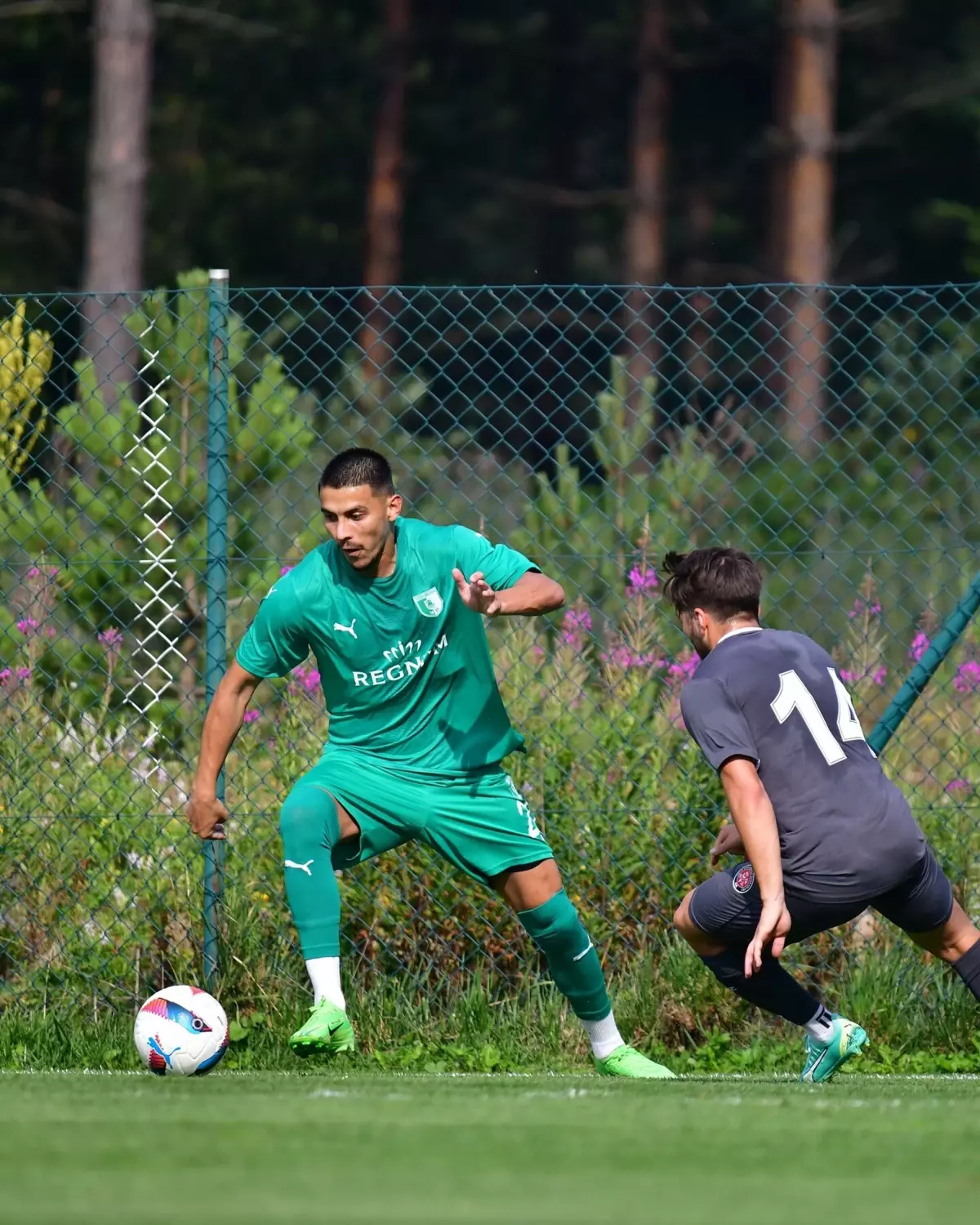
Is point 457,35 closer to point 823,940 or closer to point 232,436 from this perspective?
point 232,436

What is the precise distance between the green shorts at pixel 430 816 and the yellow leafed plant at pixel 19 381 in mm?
2006

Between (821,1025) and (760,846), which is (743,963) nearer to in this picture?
(821,1025)

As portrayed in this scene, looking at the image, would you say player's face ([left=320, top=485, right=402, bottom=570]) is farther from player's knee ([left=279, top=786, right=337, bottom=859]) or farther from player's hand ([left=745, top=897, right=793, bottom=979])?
player's hand ([left=745, top=897, right=793, bottom=979])

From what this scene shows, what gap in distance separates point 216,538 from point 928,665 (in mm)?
2395

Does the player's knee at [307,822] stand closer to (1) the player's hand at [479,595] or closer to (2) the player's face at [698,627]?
(1) the player's hand at [479,595]

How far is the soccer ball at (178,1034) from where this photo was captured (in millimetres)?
5227

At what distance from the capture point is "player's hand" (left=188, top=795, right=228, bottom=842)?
18.2 feet

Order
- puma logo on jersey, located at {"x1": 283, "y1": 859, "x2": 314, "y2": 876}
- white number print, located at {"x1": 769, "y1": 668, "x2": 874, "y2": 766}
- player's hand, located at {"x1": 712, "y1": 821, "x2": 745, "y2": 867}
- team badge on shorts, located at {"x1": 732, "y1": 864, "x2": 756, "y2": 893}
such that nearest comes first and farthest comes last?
white number print, located at {"x1": 769, "y1": 668, "x2": 874, "y2": 766}
team badge on shorts, located at {"x1": 732, "y1": 864, "x2": 756, "y2": 893}
player's hand, located at {"x1": 712, "y1": 821, "x2": 745, "y2": 867}
puma logo on jersey, located at {"x1": 283, "y1": 859, "x2": 314, "y2": 876}

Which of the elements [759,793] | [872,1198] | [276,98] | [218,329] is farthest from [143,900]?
[276,98]

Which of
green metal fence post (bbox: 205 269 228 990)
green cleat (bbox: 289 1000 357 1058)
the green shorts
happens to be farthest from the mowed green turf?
green metal fence post (bbox: 205 269 228 990)

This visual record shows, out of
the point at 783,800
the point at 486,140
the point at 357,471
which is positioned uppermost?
the point at 486,140

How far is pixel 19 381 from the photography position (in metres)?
6.82

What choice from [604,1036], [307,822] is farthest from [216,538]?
[604,1036]

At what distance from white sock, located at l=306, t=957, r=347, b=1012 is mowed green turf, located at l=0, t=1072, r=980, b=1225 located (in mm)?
382
